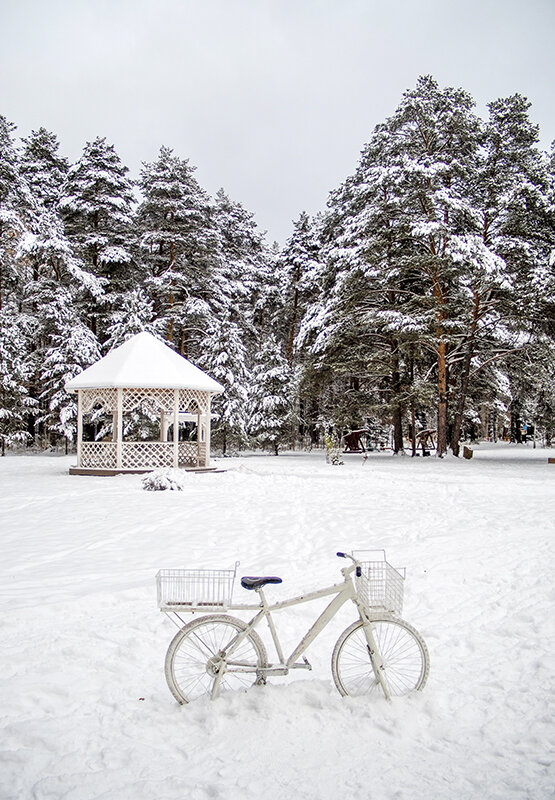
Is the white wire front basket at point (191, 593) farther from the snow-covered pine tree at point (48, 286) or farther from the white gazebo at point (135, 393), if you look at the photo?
the snow-covered pine tree at point (48, 286)

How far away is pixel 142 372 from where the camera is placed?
19078 millimetres

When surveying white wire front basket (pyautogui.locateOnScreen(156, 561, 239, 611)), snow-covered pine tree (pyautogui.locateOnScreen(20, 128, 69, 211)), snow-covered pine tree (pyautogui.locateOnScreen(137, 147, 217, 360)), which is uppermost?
snow-covered pine tree (pyautogui.locateOnScreen(20, 128, 69, 211))

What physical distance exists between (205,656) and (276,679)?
2.38ft

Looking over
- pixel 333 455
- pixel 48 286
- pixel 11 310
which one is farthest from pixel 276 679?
pixel 11 310

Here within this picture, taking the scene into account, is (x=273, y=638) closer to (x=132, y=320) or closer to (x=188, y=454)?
(x=188, y=454)

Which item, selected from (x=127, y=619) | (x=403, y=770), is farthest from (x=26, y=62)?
(x=403, y=770)

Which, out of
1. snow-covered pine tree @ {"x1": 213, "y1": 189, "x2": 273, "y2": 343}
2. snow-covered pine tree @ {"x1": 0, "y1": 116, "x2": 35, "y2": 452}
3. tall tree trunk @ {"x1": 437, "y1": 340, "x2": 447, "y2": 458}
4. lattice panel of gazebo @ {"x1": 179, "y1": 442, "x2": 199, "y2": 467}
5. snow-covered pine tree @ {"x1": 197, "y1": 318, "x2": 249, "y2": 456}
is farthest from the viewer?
snow-covered pine tree @ {"x1": 213, "y1": 189, "x2": 273, "y2": 343}

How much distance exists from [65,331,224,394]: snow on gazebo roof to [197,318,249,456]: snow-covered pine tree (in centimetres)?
681

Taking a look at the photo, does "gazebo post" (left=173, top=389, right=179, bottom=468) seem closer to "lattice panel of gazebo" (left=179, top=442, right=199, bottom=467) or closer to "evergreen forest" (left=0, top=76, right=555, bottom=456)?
"lattice panel of gazebo" (left=179, top=442, right=199, bottom=467)

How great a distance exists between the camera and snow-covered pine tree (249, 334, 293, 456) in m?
29.0

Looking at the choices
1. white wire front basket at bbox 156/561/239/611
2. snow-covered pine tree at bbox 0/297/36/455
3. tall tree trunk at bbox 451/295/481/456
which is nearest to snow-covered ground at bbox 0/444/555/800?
white wire front basket at bbox 156/561/239/611

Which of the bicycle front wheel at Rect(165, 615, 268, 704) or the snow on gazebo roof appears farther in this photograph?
the snow on gazebo roof

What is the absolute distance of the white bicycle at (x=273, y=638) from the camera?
3531mm

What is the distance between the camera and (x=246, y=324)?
118 ft
